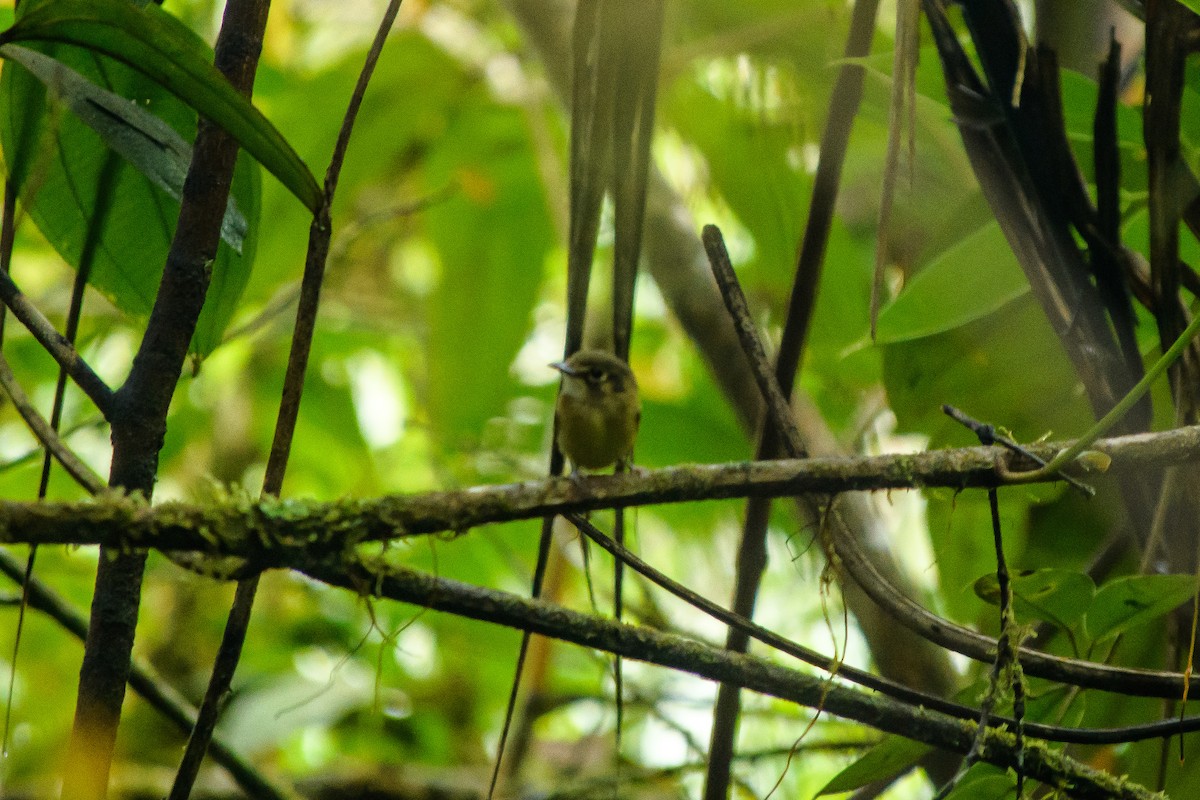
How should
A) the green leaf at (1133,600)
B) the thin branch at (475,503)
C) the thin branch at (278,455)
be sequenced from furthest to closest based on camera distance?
the green leaf at (1133,600)
the thin branch at (278,455)
the thin branch at (475,503)

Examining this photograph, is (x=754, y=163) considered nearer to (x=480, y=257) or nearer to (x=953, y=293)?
(x=480, y=257)

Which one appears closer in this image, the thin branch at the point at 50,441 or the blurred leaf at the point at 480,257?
the thin branch at the point at 50,441

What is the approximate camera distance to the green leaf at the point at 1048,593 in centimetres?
116

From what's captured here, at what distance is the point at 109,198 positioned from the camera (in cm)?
128

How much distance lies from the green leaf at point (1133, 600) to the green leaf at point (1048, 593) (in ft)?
0.08

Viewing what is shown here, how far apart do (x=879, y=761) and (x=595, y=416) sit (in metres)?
0.82

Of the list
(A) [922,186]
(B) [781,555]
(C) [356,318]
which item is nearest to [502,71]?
(C) [356,318]

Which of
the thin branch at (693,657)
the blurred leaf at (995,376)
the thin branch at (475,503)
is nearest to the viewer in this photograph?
the thin branch at (475,503)

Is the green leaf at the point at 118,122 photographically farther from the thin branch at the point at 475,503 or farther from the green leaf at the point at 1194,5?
the green leaf at the point at 1194,5

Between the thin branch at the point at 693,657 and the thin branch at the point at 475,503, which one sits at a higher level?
the thin branch at the point at 475,503

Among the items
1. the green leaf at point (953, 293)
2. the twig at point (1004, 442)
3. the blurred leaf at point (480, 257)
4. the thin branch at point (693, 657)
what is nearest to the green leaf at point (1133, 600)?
the thin branch at point (693, 657)

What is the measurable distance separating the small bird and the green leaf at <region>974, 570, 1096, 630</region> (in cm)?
82

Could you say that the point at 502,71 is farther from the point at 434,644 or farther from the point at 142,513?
the point at 142,513

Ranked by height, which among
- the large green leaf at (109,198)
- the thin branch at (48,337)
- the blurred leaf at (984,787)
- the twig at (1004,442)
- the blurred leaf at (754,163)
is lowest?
the blurred leaf at (984,787)
